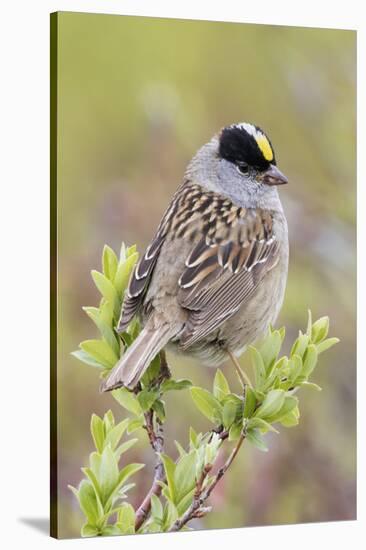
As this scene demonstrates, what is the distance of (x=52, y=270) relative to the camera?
5.26 metres

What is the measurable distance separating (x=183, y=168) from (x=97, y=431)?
1232 mm

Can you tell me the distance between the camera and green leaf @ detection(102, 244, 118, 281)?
209 inches

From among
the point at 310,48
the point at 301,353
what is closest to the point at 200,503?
the point at 301,353

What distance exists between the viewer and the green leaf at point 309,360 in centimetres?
547

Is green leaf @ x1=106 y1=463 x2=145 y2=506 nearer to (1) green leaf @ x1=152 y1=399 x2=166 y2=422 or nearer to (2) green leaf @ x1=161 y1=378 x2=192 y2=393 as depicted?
(1) green leaf @ x1=152 y1=399 x2=166 y2=422

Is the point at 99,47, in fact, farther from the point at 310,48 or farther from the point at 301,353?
the point at 301,353

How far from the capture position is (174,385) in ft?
17.5

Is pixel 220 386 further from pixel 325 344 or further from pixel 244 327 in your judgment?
pixel 325 344

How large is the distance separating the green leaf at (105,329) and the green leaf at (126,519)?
631mm

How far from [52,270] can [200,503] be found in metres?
1.12

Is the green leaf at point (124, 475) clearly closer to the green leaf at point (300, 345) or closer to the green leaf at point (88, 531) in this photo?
the green leaf at point (88, 531)

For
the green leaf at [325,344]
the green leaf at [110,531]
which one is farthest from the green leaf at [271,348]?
the green leaf at [110,531]

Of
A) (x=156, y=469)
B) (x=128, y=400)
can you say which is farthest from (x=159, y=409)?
(x=156, y=469)

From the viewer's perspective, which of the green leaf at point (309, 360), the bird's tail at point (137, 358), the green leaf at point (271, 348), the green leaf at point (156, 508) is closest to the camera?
the bird's tail at point (137, 358)
